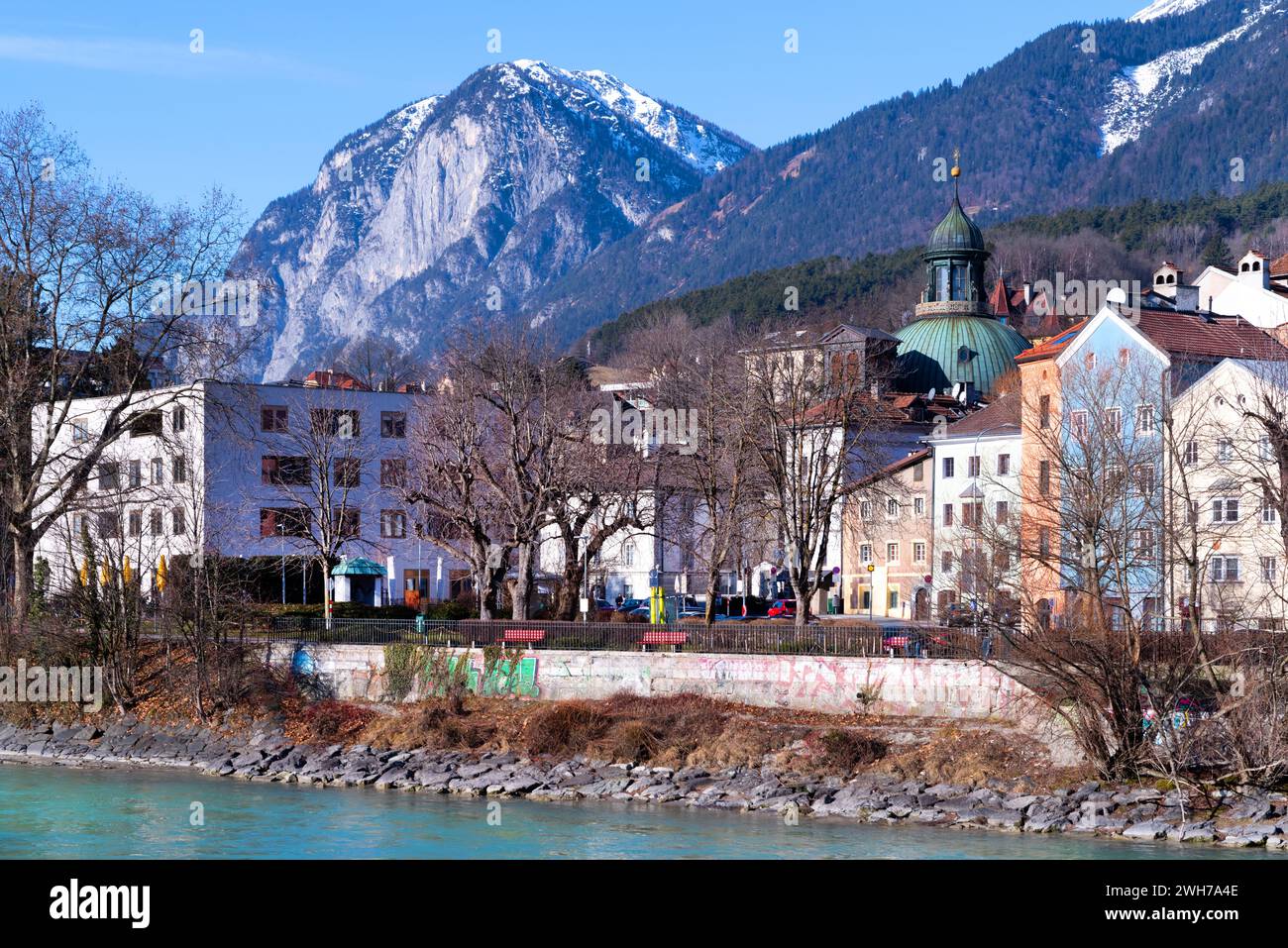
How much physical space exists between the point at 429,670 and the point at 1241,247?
129m

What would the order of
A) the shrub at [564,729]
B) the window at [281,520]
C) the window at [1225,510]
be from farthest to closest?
the window at [281,520]
the window at [1225,510]
the shrub at [564,729]

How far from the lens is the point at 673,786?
39.2 meters

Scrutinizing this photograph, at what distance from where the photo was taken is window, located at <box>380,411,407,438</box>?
77.2 meters

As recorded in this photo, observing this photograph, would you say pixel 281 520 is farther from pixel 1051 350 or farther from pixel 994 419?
pixel 1051 350

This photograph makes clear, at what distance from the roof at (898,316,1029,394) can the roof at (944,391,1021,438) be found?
33.3 m

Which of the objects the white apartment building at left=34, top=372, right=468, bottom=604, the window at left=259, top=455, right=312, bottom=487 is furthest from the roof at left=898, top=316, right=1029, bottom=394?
the window at left=259, top=455, right=312, bottom=487

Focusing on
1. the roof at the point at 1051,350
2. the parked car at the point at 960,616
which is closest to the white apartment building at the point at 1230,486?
the parked car at the point at 960,616

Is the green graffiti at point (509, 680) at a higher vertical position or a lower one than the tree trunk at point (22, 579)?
lower

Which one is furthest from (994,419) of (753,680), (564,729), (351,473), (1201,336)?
(564,729)

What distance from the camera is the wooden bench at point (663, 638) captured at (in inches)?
1818

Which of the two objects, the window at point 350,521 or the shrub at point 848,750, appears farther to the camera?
the window at point 350,521

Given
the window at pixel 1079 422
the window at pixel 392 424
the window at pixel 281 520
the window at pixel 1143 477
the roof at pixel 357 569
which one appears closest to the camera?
the window at pixel 1143 477

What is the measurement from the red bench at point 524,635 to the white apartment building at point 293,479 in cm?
1989

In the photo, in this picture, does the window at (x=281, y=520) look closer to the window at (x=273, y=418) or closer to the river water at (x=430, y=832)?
the window at (x=273, y=418)
